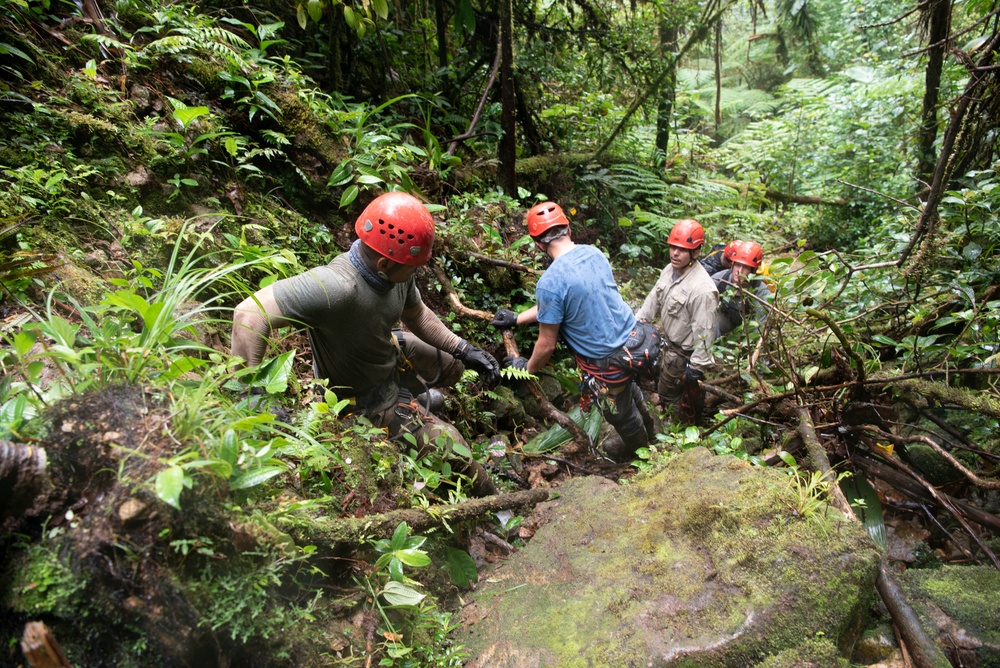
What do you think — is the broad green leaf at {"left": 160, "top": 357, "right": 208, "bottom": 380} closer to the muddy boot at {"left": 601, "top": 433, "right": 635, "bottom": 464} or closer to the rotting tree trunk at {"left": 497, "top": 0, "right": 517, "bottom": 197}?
the muddy boot at {"left": 601, "top": 433, "right": 635, "bottom": 464}

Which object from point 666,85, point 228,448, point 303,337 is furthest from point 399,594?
point 666,85

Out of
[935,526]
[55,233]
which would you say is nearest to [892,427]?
[935,526]

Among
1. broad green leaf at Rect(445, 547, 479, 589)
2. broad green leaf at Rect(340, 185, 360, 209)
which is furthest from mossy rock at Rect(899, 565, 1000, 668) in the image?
broad green leaf at Rect(340, 185, 360, 209)

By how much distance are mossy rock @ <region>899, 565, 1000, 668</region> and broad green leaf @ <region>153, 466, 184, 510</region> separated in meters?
2.99

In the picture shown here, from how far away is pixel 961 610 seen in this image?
2.45 m

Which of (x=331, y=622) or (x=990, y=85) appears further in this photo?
(x=990, y=85)

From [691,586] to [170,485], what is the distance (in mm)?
2115

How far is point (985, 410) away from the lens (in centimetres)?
319

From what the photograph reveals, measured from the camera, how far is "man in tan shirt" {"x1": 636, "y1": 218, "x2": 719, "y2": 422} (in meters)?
5.38

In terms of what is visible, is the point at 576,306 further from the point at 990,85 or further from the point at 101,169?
the point at 101,169

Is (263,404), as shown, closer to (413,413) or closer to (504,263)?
(413,413)

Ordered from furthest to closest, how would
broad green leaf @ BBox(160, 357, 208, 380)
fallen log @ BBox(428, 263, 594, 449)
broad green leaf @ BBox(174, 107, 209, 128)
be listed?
fallen log @ BBox(428, 263, 594, 449) → broad green leaf @ BBox(174, 107, 209, 128) → broad green leaf @ BBox(160, 357, 208, 380)

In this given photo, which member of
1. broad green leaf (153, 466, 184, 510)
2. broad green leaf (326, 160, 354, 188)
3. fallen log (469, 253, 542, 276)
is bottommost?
fallen log (469, 253, 542, 276)

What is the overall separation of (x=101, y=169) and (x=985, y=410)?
20.0ft
